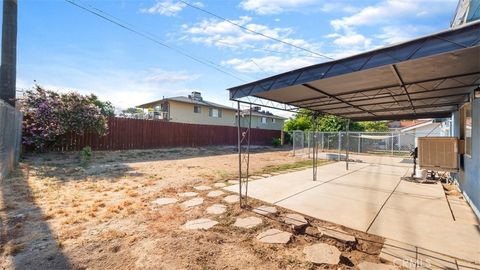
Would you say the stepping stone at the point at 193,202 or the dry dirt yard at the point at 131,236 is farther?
the stepping stone at the point at 193,202

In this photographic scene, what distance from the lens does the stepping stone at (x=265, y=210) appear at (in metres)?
4.09

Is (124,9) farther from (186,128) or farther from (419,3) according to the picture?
(419,3)

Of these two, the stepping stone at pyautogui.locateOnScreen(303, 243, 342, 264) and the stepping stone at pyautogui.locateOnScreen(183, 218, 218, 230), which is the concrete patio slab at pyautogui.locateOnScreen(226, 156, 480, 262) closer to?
A: the stepping stone at pyautogui.locateOnScreen(303, 243, 342, 264)

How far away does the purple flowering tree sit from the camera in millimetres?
9234

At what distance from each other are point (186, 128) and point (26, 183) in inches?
468

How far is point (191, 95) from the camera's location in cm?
2530

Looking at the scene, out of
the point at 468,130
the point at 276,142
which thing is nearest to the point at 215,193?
the point at 468,130

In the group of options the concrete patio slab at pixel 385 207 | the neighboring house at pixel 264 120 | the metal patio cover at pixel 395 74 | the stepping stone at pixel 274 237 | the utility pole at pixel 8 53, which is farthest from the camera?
the neighboring house at pixel 264 120

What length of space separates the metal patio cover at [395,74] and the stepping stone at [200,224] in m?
2.56

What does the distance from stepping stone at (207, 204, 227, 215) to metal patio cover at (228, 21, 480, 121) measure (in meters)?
2.24

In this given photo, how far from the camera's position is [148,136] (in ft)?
48.7

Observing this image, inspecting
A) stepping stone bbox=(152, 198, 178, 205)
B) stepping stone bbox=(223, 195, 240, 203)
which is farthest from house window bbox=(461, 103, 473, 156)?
stepping stone bbox=(152, 198, 178, 205)

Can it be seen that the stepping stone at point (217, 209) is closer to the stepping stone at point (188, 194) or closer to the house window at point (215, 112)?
the stepping stone at point (188, 194)

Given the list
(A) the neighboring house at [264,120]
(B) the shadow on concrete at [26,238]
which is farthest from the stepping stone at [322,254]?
(A) the neighboring house at [264,120]
